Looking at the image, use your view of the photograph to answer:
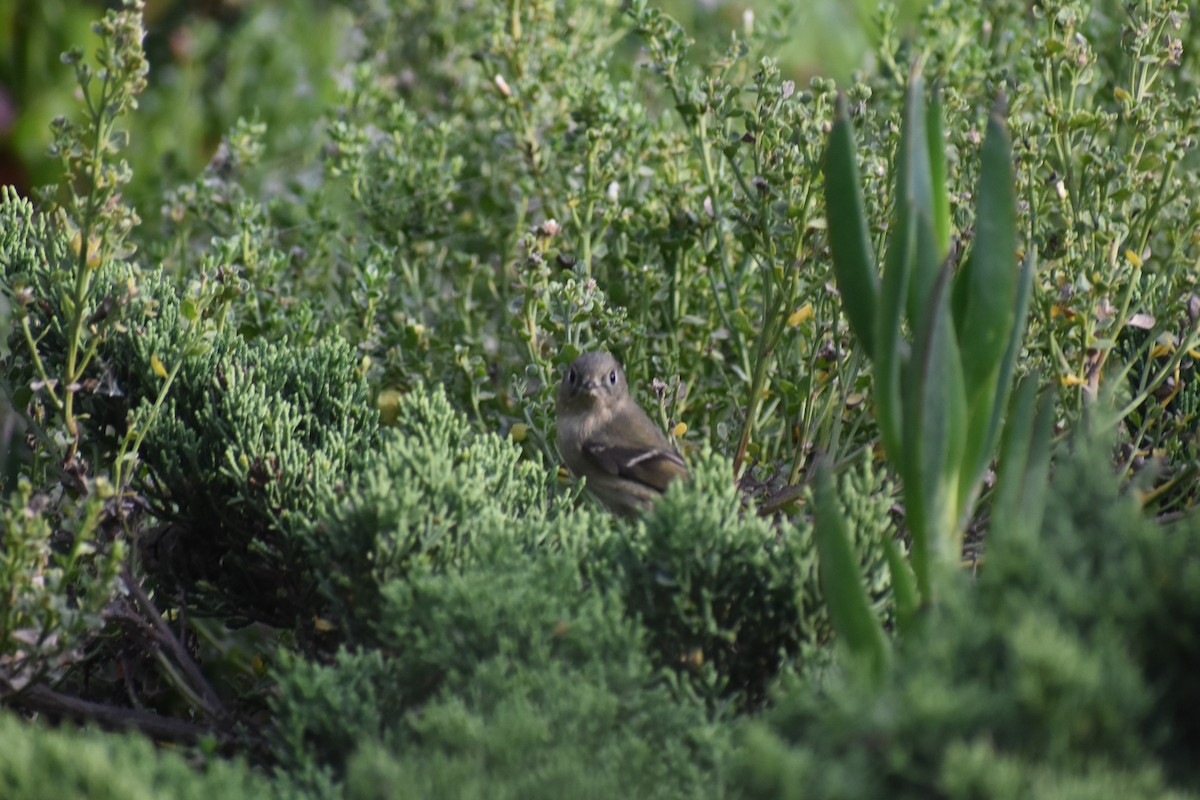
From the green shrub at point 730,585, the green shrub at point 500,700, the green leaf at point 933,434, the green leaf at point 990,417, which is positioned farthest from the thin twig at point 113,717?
the green leaf at point 990,417

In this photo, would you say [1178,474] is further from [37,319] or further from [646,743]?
[37,319]

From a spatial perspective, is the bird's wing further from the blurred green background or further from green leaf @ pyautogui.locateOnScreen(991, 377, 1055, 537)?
the blurred green background

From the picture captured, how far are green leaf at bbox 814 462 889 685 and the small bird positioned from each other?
4.39ft

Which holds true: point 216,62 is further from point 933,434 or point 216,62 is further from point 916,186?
point 933,434

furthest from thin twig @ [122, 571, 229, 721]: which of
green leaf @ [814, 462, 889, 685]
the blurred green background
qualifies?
the blurred green background

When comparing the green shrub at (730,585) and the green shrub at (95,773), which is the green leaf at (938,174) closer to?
the green shrub at (730,585)

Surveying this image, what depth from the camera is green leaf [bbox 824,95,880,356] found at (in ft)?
6.56

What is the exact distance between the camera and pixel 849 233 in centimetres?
205

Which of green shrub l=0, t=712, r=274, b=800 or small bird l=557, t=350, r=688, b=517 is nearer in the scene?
green shrub l=0, t=712, r=274, b=800

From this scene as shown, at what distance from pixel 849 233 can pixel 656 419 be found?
4.18ft

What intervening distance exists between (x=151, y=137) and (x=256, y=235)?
2900 mm

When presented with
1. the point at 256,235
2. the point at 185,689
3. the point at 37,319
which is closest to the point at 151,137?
the point at 256,235

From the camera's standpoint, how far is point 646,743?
178 centimetres

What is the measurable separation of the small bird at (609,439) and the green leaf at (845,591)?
1.34 metres
